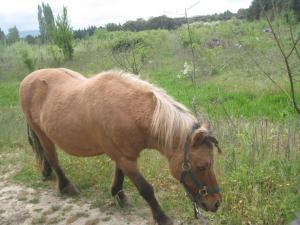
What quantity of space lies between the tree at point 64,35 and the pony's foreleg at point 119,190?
17327mm

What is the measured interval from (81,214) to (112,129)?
1224mm

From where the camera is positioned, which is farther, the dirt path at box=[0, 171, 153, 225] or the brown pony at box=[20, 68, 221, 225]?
the dirt path at box=[0, 171, 153, 225]

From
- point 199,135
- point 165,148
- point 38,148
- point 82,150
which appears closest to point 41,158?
point 38,148

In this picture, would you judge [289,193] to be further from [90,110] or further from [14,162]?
[14,162]

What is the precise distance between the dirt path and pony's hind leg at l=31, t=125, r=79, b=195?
0.40 feet

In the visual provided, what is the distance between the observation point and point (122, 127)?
348 cm

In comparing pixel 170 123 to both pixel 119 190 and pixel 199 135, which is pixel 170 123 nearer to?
pixel 199 135

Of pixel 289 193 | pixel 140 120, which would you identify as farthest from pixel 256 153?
pixel 140 120

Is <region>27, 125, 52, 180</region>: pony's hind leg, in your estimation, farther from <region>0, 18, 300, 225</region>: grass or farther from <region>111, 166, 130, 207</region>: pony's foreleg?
<region>111, 166, 130, 207</region>: pony's foreleg

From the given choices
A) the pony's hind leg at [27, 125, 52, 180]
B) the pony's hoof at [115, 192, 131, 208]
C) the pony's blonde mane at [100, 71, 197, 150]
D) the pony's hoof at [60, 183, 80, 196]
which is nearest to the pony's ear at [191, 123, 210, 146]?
the pony's blonde mane at [100, 71, 197, 150]

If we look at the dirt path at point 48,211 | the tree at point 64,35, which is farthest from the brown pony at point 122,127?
the tree at point 64,35

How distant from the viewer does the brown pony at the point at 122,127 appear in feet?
10.2

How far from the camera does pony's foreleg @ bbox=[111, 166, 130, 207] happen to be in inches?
165

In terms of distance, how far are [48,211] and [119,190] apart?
885 mm
